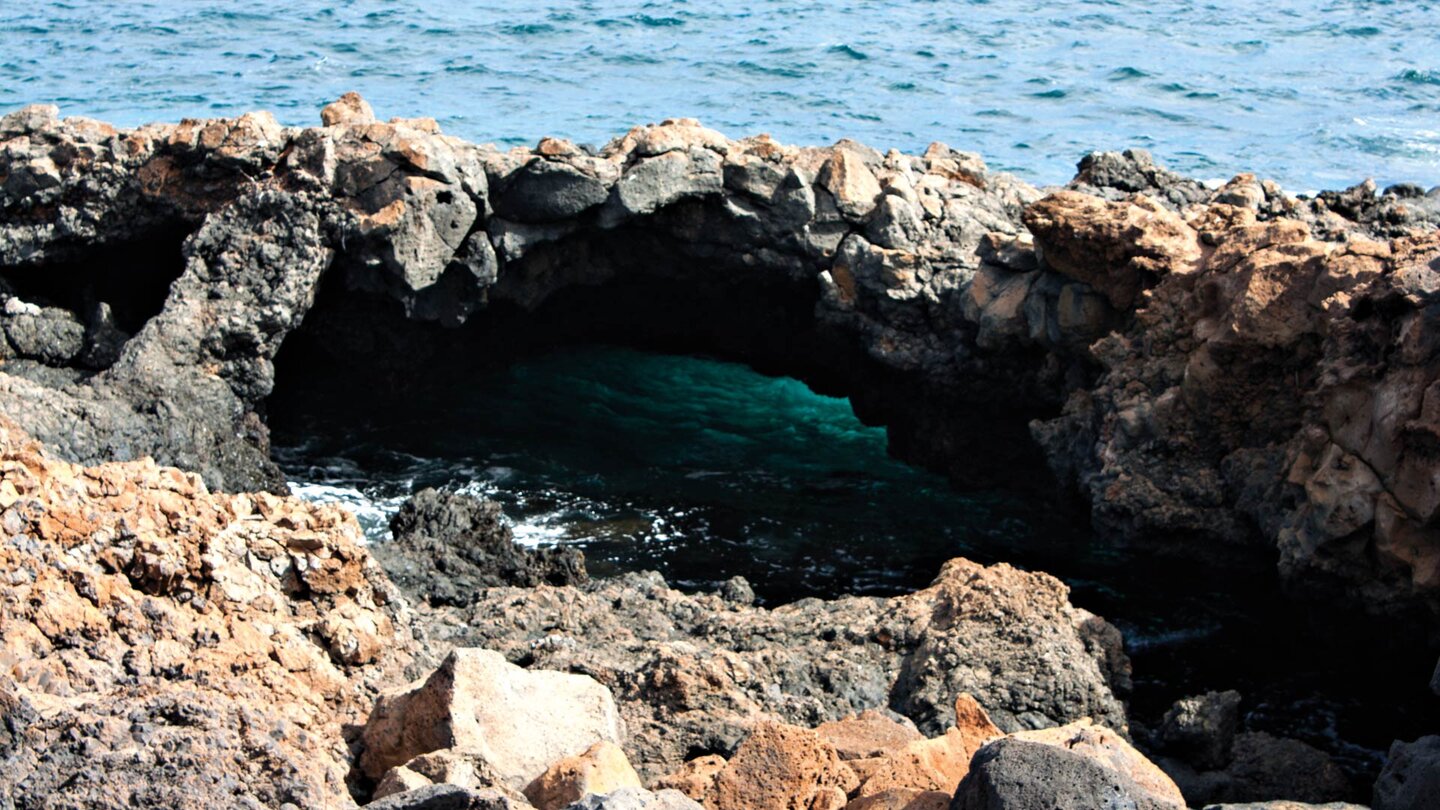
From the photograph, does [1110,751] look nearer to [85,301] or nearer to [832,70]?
[85,301]

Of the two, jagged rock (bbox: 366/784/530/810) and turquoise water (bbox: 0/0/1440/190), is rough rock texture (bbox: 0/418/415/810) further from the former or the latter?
turquoise water (bbox: 0/0/1440/190)

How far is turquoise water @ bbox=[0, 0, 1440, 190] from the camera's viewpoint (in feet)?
86.3

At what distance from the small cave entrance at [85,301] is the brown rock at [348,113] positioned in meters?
1.80

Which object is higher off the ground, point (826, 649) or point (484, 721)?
point (484, 721)

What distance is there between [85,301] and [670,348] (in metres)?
6.38

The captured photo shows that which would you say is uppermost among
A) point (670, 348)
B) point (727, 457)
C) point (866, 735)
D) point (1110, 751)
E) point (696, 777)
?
point (1110, 751)

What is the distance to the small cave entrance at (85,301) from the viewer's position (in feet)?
49.9

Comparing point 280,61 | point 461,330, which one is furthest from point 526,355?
point 280,61

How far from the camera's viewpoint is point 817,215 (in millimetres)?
15484

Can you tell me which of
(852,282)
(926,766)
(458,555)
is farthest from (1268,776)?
(852,282)

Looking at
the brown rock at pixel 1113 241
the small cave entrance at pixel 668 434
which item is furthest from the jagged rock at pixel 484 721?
the brown rock at pixel 1113 241

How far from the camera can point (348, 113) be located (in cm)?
1538

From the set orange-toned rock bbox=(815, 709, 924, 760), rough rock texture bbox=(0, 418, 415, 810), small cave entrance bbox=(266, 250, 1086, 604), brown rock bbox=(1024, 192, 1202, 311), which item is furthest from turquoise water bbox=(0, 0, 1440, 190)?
rough rock texture bbox=(0, 418, 415, 810)

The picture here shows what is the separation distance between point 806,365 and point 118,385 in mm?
7356
